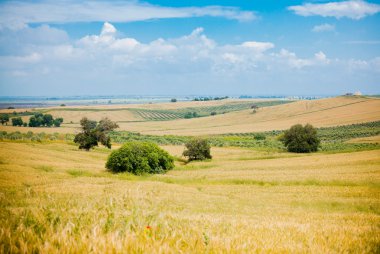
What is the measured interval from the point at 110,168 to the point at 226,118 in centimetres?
13362

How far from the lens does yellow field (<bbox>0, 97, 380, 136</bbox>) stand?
129 metres

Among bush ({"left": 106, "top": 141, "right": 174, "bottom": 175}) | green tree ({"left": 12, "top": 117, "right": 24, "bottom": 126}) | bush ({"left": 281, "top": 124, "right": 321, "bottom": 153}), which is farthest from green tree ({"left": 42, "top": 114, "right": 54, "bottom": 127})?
bush ({"left": 281, "top": 124, "right": 321, "bottom": 153})

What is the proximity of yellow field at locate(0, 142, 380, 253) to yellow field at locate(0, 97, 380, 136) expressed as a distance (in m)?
64.5

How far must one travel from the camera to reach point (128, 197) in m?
6.44

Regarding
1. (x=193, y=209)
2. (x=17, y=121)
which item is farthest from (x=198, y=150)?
(x=17, y=121)

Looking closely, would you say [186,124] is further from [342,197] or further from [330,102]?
[342,197]

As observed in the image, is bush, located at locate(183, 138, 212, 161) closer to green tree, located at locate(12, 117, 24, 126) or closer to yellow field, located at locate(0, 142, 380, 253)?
yellow field, located at locate(0, 142, 380, 253)

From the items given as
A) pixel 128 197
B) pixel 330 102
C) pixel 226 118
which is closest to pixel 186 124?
pixel 226 118

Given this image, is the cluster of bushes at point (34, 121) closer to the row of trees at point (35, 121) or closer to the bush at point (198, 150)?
the row of trees at point (35, 121)

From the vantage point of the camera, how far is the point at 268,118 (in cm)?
16162

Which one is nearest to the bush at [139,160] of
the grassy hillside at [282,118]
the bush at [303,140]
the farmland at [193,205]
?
the farmland at [193,205]

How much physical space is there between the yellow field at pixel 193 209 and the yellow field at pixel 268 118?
212 ft

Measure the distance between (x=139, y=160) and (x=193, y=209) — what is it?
2863cm

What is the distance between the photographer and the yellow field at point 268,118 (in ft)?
424
